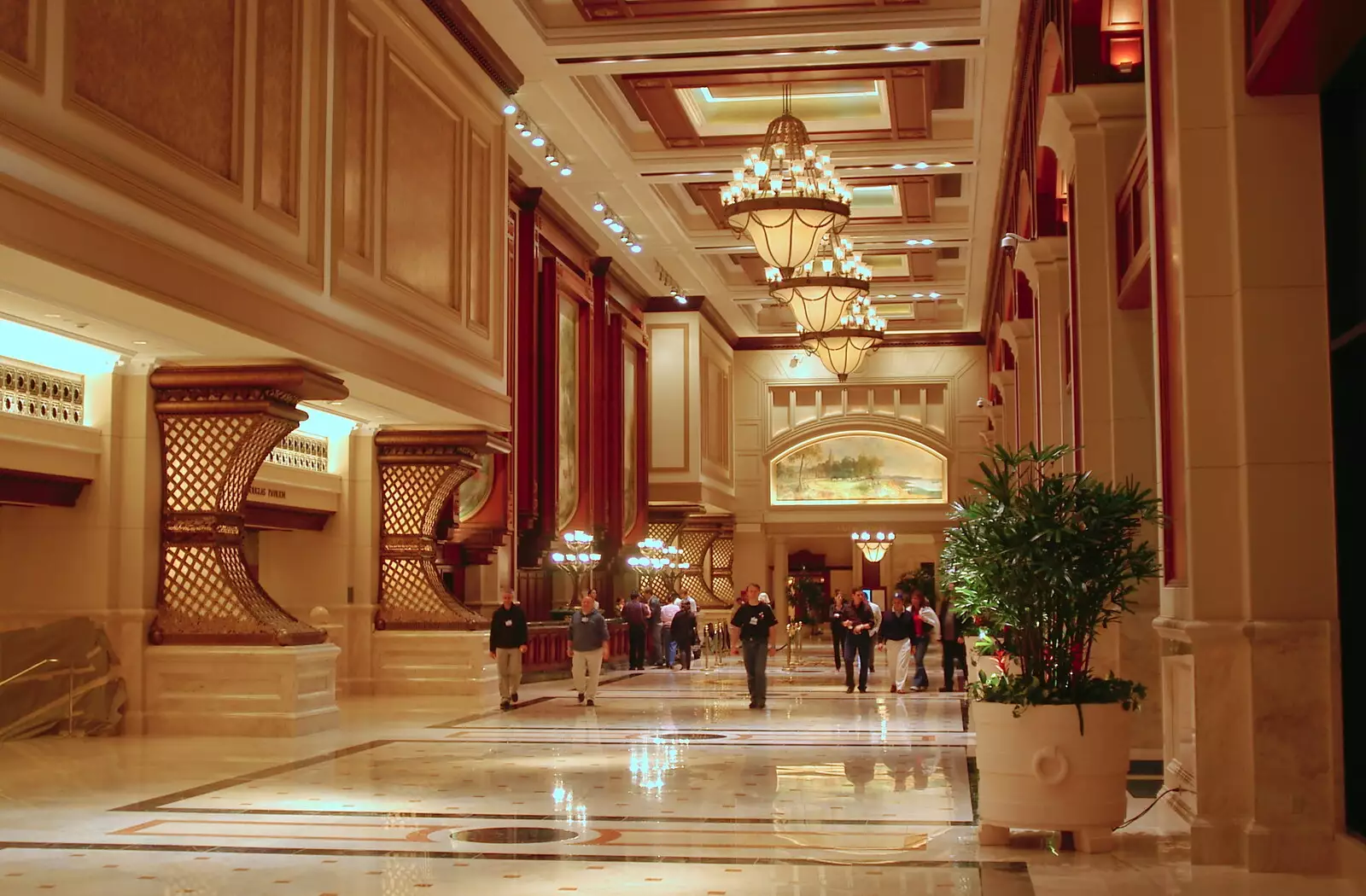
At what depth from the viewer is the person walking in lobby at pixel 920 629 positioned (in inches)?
690

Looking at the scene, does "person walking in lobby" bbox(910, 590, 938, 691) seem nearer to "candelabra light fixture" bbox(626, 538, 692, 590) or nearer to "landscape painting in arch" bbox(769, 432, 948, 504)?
"candelabra light fixture" bbox(626, 538, 692, 590)

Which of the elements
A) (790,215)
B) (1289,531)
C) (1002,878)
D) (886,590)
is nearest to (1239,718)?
(1289,531)

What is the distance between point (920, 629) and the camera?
17625 millimetres

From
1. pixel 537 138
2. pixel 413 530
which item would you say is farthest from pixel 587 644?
pixel 537 138

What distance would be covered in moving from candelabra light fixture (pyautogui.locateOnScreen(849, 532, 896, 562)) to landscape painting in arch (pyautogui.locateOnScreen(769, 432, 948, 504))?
2.27 ft

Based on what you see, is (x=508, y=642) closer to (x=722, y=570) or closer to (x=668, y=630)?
(x=668, y=630)

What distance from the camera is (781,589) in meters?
33.1

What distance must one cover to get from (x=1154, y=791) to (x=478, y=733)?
5.75 metres

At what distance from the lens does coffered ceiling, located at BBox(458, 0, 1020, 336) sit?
14008 mm

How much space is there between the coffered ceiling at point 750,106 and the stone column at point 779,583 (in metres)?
9.41

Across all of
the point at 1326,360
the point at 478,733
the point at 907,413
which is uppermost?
the point at 907,413

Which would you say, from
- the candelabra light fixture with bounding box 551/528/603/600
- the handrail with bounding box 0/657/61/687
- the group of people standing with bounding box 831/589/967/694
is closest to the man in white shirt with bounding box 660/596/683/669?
the candelabra light fixture with bounding box 551/528/603/600

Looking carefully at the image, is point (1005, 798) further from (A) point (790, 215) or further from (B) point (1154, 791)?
(A) point (790, 215)

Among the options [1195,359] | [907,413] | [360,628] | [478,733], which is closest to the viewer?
[1195,359]
